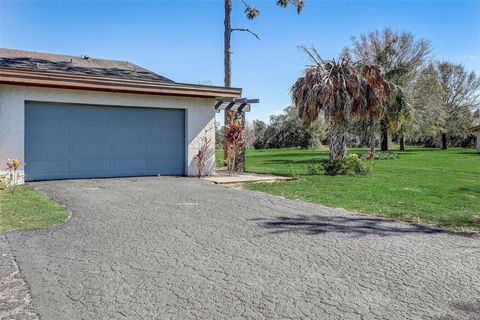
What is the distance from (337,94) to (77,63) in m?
9.68

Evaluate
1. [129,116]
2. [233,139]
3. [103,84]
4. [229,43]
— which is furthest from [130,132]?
[229,43]

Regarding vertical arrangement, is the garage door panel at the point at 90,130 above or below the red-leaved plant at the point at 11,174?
above

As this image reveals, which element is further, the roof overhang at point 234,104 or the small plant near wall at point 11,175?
the roof overhang at point 234,104

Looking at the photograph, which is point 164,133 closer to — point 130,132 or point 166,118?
point 166,118

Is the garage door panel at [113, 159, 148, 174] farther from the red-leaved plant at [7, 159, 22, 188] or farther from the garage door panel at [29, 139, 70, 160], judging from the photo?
the red-leaved plant at [7, 159, 22, 188]

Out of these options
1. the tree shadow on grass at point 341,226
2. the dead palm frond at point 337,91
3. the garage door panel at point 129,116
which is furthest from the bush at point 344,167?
the tree shadow on grass at point 341,226

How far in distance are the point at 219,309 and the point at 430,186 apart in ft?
33.3

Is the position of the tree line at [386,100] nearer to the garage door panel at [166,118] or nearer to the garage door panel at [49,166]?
the garage door panel at [166,118]

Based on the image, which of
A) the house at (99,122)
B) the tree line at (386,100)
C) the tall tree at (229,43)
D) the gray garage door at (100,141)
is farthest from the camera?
the tree line at (386,100)

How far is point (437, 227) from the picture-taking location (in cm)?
603

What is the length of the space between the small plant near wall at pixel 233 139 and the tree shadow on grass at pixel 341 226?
7468 mm

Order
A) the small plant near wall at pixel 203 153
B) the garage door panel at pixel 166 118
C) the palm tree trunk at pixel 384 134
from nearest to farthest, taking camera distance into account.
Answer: the garage door panel at pixel 166 118, the small plant near wall at pixel 203 153, the palm tree trunk at pixel 384 134

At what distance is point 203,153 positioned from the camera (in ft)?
41.4

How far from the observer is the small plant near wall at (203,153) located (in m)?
12.4
